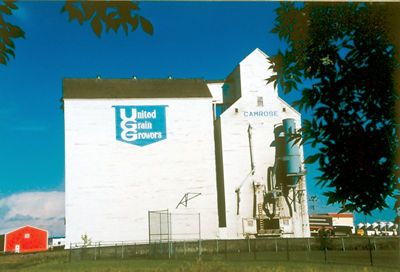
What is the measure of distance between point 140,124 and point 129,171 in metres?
5.34

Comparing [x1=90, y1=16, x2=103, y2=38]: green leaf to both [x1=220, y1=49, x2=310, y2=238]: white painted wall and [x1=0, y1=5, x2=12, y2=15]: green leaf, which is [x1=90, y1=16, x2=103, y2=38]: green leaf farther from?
[x1=220, y1=49, x2=310, y2=238]: white painted wall

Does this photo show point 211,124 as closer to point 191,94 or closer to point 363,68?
point 191,94

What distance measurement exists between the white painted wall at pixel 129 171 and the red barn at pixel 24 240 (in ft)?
99.8

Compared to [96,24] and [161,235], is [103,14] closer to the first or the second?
[96,24]

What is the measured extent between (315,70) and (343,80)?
0.46m

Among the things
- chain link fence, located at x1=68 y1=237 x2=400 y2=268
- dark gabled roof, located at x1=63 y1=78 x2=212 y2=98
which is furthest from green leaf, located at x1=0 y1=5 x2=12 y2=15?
dark gabled roof, located at x1=63 y1=78 x2=212 y2=98

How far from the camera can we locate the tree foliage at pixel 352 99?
698cm

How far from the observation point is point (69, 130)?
48.5 m

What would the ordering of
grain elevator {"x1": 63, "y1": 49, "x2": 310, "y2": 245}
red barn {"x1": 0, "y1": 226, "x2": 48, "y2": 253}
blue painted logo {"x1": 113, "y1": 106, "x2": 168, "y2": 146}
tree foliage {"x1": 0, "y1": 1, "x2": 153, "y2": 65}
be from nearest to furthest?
tree foliage {"x1": 0, "y1": 1, "x2": 153, "y2": 65} → grain elevator {"x1": 63, "y1": 49, "x2": 310, "y2": 245} → blue painted logo {"x1": 113, "y1": 106, "x2": 168, "y2": 146} → red barn {"x1": 0, "y1": 226, "x2": 48, "y2": 253}

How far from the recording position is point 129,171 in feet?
160

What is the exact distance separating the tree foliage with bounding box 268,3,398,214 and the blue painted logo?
4312 cm

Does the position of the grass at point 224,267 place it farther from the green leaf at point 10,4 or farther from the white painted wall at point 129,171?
the white painted wall at point 129,171

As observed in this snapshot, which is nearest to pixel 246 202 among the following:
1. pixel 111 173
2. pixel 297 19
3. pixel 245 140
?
pixel 245 140

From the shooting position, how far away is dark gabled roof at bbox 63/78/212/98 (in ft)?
167
